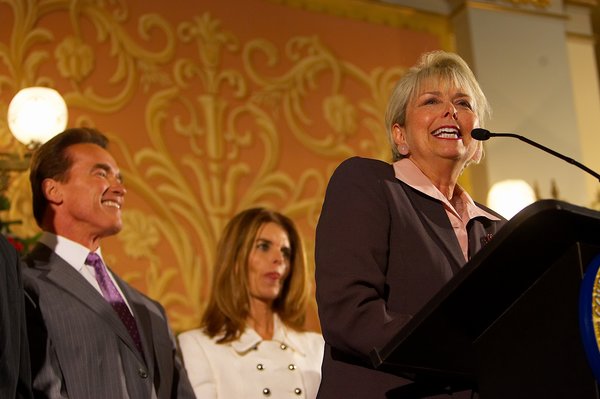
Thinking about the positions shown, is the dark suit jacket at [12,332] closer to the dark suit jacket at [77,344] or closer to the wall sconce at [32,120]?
the dark suit jacket at [77,344]

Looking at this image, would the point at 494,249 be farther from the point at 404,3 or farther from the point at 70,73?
the point at 404,3

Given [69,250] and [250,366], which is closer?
[69,250]

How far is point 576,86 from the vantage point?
232 inches

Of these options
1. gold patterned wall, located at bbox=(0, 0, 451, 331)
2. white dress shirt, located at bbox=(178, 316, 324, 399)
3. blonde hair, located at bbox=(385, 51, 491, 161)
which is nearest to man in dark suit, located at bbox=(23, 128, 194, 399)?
white dress shirt, located at bbox=(178, 316, 324, 399)

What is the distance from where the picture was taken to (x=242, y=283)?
3.45 metres

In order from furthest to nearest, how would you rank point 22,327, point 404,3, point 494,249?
point 404,3
point 22,327
point 494,249

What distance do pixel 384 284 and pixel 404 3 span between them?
4004mm

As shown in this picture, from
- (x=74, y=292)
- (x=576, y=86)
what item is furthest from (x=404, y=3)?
(x=74, y=292)

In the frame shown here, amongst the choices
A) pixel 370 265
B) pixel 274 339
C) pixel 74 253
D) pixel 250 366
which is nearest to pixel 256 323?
pixel 274 339

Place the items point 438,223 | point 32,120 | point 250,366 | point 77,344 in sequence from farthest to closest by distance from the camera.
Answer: point 32,120 → point 250,366 → point 77,344 → point 438,223

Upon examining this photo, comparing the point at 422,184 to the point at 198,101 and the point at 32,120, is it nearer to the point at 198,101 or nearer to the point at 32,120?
the point at 32,120

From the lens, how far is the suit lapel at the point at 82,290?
9.00 ft

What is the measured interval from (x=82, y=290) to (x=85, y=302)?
46mm

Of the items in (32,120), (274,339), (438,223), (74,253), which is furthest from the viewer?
(32,120)
